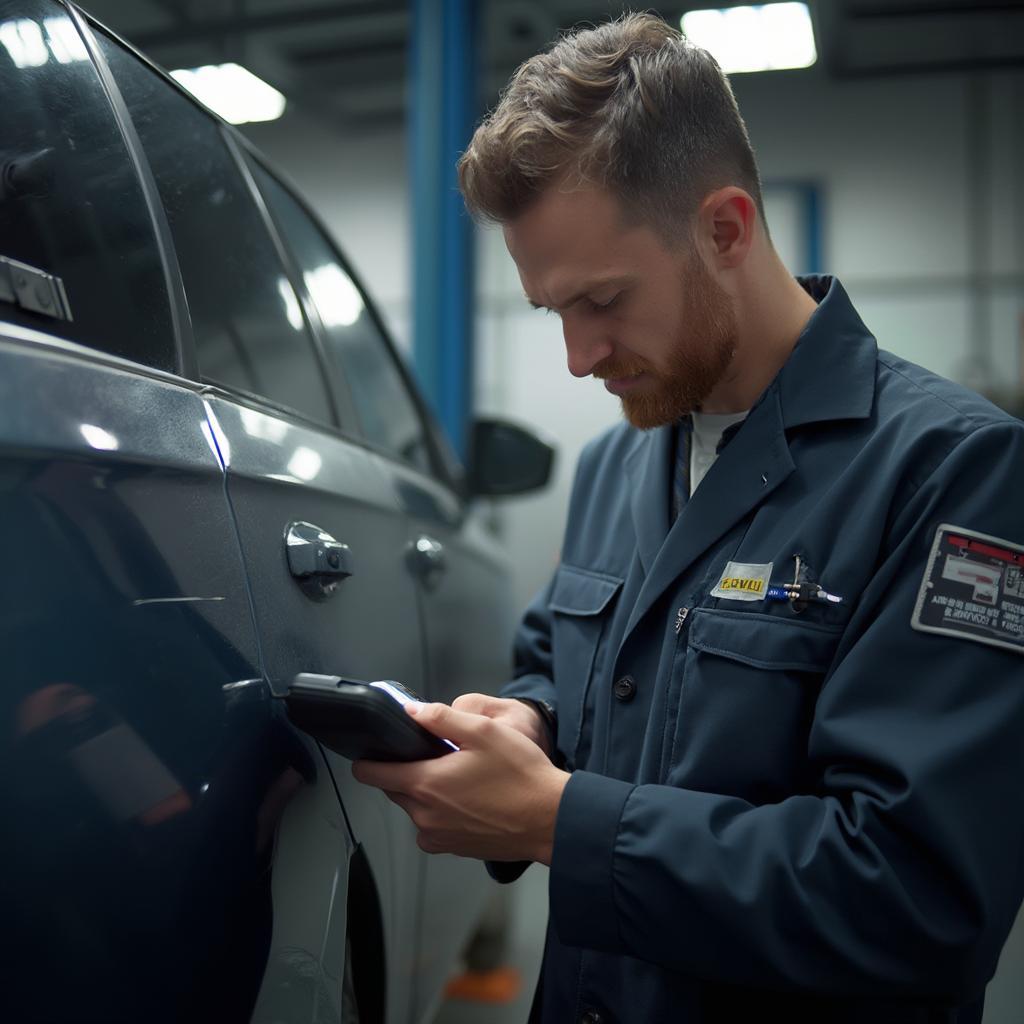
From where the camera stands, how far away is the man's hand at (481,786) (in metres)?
0.97

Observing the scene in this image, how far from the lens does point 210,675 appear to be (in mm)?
823

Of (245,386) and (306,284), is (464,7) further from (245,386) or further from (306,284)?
(245,386)

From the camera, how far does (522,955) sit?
10.2ft

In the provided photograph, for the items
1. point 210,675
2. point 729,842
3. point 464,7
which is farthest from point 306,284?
point 464,7

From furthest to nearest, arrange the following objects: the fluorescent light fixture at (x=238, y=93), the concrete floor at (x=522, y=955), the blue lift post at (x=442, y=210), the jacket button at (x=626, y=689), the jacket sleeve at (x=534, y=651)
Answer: the fluorescent light fixture at (x=238, y=93) < the blue lift post at (x=442, y=210) < the concrete floor at (x=522, y=955) < the jacket sleeve at (x=534, y=651) < the jacket button at (x=626, y=689)

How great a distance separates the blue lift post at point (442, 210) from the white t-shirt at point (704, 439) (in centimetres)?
342

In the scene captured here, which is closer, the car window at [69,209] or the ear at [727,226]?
the car window at [69,209]

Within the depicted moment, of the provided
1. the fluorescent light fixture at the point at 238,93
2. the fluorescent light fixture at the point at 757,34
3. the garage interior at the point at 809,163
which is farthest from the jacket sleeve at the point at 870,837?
the fluorescent light fixture at the point at 238,93

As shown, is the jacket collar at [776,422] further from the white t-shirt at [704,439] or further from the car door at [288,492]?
the car door at [288,492]

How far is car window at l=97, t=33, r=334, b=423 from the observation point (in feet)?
3.67

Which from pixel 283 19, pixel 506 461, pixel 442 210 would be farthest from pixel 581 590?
pixel 283 19

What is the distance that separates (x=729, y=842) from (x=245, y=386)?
0.71 meters

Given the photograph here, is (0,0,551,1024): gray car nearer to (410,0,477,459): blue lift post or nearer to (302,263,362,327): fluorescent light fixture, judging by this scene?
(302,263,362,327): fluorescent light fixture

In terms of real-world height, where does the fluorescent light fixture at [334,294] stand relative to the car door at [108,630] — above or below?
above
